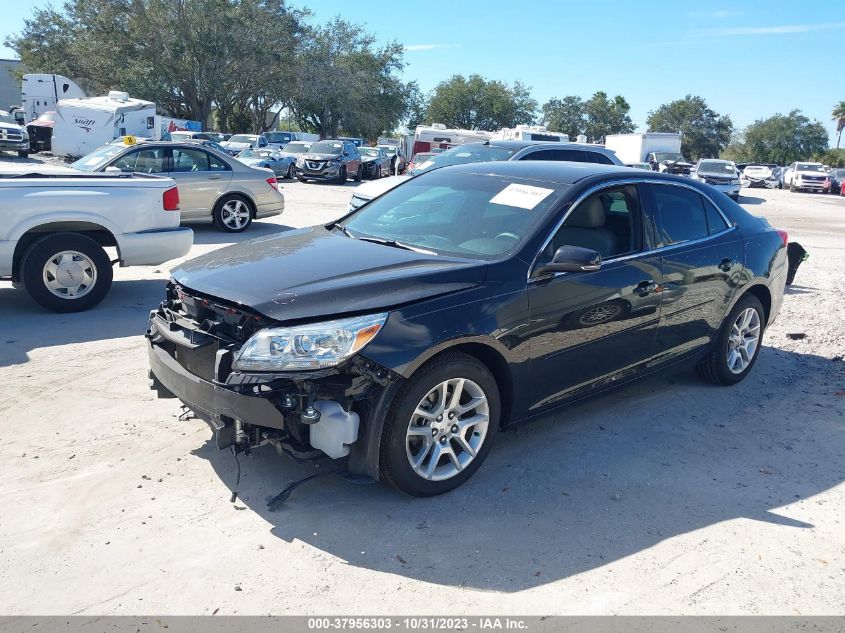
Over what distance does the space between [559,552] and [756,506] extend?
4.20 feet

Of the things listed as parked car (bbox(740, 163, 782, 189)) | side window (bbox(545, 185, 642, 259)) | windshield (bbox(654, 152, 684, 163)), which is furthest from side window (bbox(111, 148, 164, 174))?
parked car (bbox(740, 163, 782, 189))

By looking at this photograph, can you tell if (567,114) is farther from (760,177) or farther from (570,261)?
(570,261)

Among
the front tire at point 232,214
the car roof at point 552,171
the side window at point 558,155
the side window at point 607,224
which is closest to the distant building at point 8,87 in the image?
the front tire at point 232,214

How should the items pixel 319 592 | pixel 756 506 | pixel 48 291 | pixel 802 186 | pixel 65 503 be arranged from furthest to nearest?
pixel 802 186 → pixel 48 291 → pixel 756 506 → pixel 65 503 → pixel 319 592

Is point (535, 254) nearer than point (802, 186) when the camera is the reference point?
Yes

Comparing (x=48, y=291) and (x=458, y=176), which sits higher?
(x=458, y=176)

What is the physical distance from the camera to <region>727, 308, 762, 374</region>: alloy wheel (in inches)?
226

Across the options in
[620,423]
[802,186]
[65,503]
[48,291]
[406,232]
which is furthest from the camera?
[802,186]

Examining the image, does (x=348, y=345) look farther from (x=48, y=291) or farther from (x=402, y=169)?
(x=402, y=169)

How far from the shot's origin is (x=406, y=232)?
465 cm

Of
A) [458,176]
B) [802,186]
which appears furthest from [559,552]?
[802,186]

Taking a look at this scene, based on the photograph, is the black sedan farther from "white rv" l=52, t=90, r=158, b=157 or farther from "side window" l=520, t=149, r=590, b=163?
"white rv" l=52, t=90, r=158, b=157

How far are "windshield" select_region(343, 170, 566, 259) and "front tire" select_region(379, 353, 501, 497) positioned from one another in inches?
30.3

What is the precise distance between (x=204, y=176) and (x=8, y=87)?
57.2m
